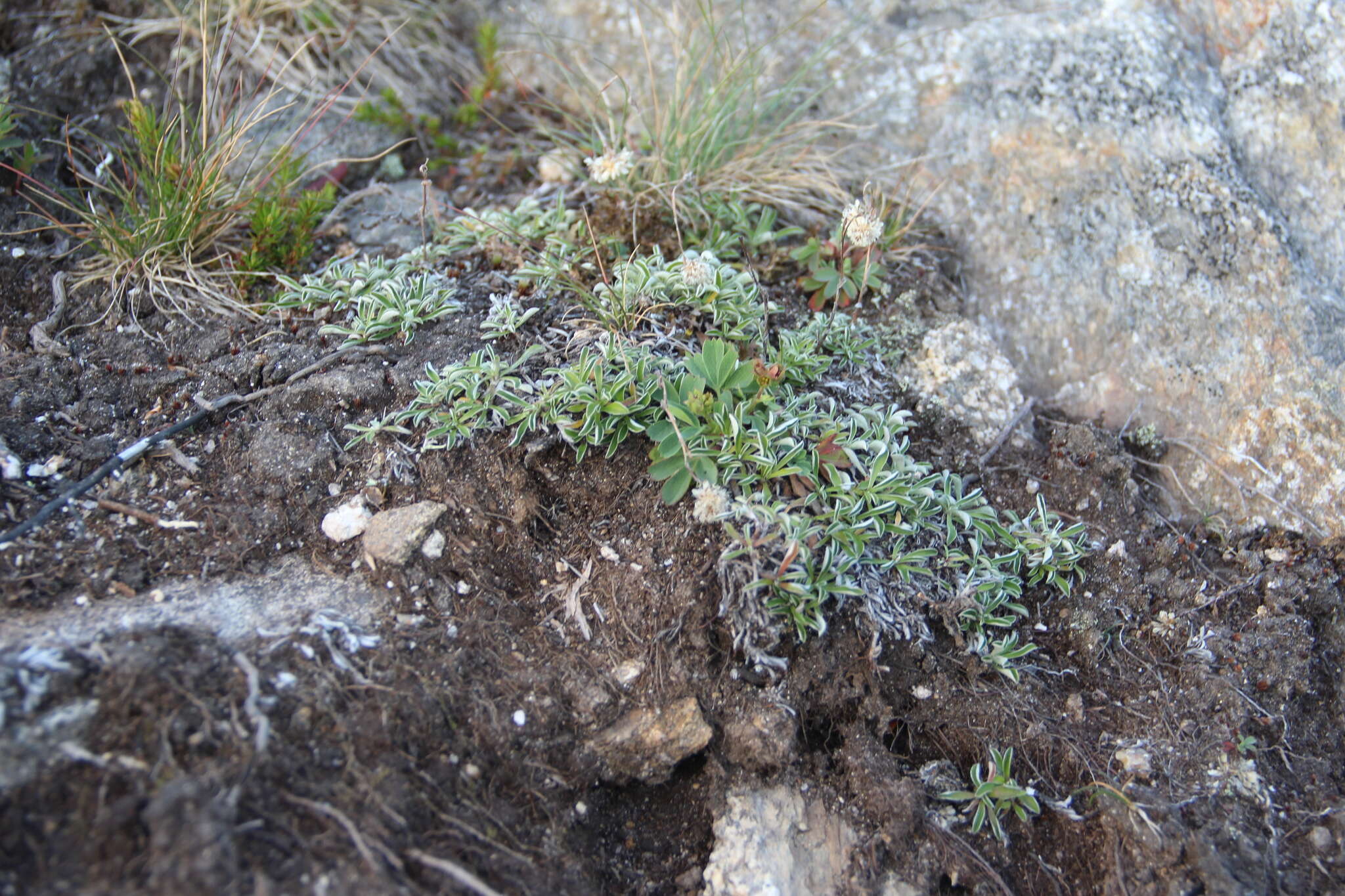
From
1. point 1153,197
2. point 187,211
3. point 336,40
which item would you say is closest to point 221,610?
point 187,211

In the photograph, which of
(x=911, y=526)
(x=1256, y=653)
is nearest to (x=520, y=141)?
(x=911, y=526)

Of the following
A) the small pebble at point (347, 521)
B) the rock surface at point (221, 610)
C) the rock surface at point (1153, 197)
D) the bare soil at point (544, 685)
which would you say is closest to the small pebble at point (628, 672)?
the bare soil at point (544, 685)

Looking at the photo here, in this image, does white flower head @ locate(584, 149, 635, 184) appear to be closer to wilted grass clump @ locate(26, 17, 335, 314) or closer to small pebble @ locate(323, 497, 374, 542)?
wilted grass clump @ locate(26, 17, 335, 314)

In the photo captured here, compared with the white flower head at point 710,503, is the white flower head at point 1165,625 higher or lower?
lower

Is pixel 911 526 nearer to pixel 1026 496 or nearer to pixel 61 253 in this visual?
pixel 1026 496

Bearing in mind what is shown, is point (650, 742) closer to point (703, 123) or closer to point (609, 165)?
point (609, 165)

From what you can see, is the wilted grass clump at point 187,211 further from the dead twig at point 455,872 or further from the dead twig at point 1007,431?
the dead twig at point 1007,431

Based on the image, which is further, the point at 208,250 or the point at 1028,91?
the point at 1028,91
